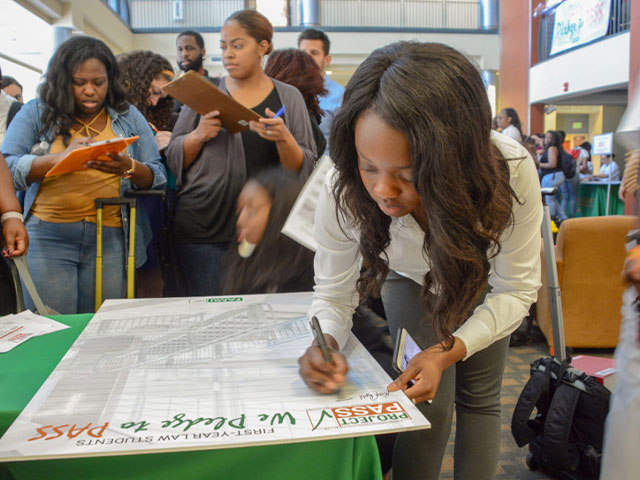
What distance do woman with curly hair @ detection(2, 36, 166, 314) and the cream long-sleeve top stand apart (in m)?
1.03

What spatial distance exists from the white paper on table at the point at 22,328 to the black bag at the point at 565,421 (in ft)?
4.43

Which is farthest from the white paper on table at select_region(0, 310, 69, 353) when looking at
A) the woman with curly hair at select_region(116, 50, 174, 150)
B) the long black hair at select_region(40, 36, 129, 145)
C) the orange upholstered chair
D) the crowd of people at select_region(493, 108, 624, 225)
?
the crowd of people at select_region(493, 108, 624, 225)

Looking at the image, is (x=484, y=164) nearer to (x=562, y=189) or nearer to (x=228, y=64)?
(x=228, y=64)

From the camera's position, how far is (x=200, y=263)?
200 cm

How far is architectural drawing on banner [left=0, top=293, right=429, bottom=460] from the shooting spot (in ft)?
2.28

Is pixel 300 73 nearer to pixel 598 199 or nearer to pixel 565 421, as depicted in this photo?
pixel 565 421

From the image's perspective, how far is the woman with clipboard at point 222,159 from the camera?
195 centimetres

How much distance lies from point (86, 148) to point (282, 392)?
1.12 metres

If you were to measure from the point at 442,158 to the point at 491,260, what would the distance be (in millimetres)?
361

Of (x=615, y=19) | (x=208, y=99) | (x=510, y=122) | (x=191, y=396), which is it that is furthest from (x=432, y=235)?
(x=615, y=19)

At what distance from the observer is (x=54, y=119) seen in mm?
1883

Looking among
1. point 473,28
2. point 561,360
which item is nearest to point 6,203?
point 561,360

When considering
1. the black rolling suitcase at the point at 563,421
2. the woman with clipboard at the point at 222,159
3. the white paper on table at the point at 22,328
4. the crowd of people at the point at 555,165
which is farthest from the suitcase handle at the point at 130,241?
the crowd of people at the point at 555,165

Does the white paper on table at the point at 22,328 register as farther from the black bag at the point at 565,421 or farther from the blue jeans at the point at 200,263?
the black bag at the point at 565,421
